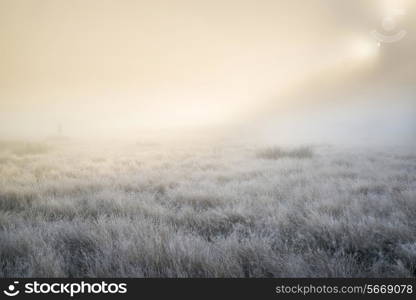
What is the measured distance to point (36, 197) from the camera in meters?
4.60

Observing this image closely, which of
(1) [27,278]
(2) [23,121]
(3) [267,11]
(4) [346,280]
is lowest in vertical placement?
(4) [346,280]

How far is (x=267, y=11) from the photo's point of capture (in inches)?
392

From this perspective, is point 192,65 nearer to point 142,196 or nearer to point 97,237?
point 142,196

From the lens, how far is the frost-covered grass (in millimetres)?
2416

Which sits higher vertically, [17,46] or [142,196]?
[17,46]

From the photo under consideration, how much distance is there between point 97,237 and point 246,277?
1.56 meters

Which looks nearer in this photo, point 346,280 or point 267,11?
point 346,280

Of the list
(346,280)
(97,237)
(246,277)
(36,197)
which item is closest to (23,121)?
(36,197)

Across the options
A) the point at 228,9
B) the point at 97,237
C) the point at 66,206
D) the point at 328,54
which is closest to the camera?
the point at 97,237

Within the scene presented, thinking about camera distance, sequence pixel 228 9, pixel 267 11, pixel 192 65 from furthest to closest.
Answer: pixel 192 65 < pixel 228 9 < pixel 267 11

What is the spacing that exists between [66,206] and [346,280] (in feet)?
11.6

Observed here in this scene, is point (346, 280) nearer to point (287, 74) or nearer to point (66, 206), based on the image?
point (66, 206)

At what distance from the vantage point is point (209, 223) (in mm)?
3418

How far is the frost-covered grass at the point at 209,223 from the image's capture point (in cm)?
242
